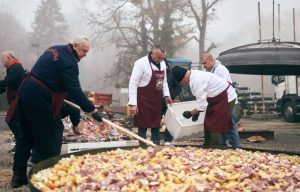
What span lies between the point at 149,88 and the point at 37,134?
2.32m

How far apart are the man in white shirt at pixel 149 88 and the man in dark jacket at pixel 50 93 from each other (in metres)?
1.78

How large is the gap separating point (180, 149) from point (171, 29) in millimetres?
24649

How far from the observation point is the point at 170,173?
128 inches

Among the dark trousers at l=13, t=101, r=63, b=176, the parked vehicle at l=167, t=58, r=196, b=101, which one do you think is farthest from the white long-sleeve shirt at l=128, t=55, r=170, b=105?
the parked vehicle at l=167, t=58, r=196, b=101

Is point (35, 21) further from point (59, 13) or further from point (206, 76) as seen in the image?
point (206, 76)

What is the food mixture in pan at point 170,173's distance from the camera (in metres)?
2.94

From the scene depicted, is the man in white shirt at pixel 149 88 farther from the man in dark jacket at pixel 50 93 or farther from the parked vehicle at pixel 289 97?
the parked vehicle at pixel 289 97

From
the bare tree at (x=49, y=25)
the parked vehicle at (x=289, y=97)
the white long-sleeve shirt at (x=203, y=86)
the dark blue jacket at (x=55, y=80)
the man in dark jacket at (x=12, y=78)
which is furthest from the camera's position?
the bare tree at (x=49, y=25)

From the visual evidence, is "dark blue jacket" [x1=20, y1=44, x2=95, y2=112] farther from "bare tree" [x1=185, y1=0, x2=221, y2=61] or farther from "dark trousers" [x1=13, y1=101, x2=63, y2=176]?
"bare tree" [x1=185, y1=0, x2=221, y2=61]

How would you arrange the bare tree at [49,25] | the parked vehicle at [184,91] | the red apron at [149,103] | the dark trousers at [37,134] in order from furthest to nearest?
the bare tree at [49,25], the parked vehicle at [184,91], the red apron at [149,103], the dark trousers at [37,134]

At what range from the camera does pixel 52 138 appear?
4438mm

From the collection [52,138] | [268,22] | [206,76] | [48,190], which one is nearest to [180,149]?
[206,76]

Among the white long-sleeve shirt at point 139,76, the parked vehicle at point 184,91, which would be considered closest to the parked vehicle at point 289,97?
the parked vehicle at point 184,91

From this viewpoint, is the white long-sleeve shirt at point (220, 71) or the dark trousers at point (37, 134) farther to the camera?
the white long-sleeve shirt at point (220, 71)
